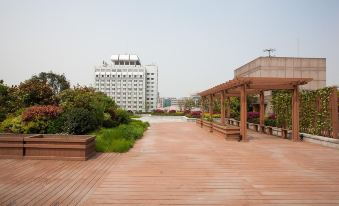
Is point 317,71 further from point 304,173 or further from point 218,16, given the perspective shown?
point 304,173

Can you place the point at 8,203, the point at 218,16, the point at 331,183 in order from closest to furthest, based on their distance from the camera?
the point at 8,203, the point at 331,183, the point at 218,16

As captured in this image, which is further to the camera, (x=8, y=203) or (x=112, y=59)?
(x=112, y=59)

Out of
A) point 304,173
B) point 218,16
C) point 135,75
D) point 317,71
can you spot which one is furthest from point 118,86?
point 304,173

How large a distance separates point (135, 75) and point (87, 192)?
115455 mm

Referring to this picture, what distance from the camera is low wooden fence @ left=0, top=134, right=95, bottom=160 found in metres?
7.40

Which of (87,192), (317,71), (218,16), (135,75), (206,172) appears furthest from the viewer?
(135,75)

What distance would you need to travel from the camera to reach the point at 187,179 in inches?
221

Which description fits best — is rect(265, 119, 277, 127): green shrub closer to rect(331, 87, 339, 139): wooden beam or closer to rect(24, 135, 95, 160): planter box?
rect(331, 87, 339, 139): wooden beam

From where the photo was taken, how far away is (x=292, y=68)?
1268 inches

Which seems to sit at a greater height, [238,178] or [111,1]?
[111,1]

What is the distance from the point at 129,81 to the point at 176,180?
115 m

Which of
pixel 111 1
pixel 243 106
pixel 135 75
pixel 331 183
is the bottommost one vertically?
pixel 331 183

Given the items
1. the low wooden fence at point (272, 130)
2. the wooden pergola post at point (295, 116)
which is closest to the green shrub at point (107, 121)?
the low wooden fence at point (272, 130)

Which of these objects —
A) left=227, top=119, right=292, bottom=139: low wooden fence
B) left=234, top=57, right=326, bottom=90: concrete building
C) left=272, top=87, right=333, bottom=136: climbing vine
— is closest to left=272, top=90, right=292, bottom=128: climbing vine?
left=272, top=87, right=333, bottom=136: climbing vine
